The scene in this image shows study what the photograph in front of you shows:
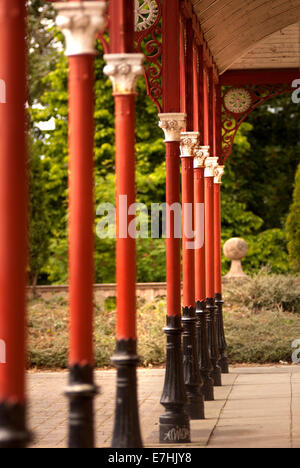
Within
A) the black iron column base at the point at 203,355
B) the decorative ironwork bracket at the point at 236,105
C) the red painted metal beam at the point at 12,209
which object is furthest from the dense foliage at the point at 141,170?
the red painted metal beam at the point at 12,209

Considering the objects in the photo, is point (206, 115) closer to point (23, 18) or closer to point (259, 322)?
point (259, 322)

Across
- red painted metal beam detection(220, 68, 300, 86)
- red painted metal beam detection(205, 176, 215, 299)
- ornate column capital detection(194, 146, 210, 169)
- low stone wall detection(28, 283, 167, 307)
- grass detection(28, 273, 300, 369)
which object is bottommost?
grass detection(28, 273, 300, 369)

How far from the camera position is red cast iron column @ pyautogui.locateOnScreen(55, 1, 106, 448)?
506 cm

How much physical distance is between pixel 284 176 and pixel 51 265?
8.05 meters

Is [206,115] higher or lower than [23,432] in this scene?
higher

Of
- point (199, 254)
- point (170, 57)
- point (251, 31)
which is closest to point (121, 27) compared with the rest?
point (170, 57)

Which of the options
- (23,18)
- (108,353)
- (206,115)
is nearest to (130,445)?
(23,18)

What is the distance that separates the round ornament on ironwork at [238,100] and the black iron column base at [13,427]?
41.7ft

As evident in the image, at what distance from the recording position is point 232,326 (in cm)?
1700

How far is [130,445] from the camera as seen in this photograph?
6512 mm

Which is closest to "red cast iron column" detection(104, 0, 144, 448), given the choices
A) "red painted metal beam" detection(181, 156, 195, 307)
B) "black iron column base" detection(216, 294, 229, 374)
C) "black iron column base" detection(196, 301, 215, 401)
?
"red painted metal beam" detection(181, 156, 195, 307)

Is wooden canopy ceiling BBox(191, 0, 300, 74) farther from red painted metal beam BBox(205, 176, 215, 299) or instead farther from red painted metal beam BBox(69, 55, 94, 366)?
red painted metal beam BBox(69, 55, 94, 366)

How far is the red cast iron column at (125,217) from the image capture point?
656 centimetres

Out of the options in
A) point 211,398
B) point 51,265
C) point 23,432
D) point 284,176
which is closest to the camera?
point 23,432
